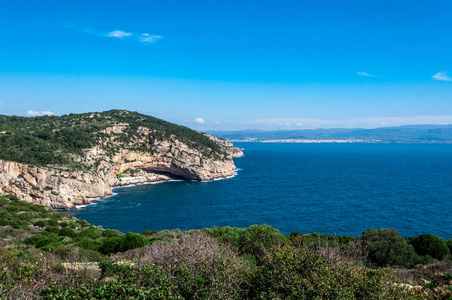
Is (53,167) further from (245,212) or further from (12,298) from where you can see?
(12,298)

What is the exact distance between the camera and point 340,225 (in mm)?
45656

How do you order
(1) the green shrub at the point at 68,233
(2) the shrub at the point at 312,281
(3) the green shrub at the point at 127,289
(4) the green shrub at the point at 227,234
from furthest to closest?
(1) the green shrub at the point at 68,233 < (4) the green shrub at the point at 227,234 < (2) the shrub at the point at 312,281 < (3) the green shrub at the point at 127,289

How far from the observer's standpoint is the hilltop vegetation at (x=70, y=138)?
64188mm

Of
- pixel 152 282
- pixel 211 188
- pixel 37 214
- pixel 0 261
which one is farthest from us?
pixel 211 188

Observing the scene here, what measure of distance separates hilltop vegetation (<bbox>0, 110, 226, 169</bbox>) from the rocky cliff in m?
0.46

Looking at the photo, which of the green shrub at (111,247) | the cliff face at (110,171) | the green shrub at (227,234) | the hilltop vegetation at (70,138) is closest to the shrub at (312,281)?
the green shrub at (227,234)

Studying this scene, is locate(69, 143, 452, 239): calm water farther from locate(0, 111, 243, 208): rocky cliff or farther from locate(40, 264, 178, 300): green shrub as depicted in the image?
locate(40, 264, 178, 300): green shrub

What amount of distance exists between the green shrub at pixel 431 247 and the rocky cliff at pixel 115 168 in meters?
57.1

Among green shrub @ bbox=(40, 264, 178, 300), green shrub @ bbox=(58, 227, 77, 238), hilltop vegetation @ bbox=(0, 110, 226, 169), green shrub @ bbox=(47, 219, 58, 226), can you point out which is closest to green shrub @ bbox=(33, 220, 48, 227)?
green shrub @ bbox=(47, 219, 58, 226)

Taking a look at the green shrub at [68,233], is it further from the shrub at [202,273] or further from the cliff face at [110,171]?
→ the cliff face at [110,171]

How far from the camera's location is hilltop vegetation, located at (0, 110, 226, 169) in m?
64.2

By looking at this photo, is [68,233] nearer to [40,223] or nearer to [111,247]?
[40,223]

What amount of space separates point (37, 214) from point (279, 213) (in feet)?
124

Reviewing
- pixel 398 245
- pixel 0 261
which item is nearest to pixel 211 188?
pixel 398 245
